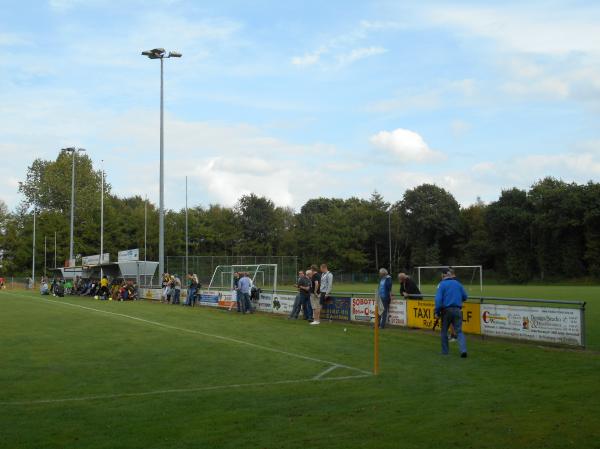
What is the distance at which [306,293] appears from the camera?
23422 mm

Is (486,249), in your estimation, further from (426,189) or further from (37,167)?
(37,167)

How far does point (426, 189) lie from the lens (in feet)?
292

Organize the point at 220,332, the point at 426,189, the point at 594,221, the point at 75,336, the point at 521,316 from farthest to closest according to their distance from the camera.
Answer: the point at 426,189 < the point at 594,221 < the point at 220,332 < the point at 75,336 < the point at 521,316

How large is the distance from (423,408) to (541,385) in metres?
2.76

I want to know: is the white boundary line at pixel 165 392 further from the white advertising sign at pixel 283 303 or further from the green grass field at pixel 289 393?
the white advertising sign at pixel 283 303

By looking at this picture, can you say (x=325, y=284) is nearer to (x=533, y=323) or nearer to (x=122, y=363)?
(x=533, y=323)

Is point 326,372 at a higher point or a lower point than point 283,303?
lower

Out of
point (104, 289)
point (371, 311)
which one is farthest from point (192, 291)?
point (371, 311)

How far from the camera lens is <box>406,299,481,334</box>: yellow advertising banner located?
17.5 meters

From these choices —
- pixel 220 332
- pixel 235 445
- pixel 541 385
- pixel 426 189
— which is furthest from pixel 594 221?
pixel 235 445

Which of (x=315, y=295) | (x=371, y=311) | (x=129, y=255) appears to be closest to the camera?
(x=371, y=311)

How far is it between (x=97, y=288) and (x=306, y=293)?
2301cm

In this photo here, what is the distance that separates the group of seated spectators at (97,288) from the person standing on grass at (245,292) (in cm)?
1425

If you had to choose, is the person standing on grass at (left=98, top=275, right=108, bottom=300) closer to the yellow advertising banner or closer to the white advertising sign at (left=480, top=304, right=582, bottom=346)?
the yellow advertising banner
